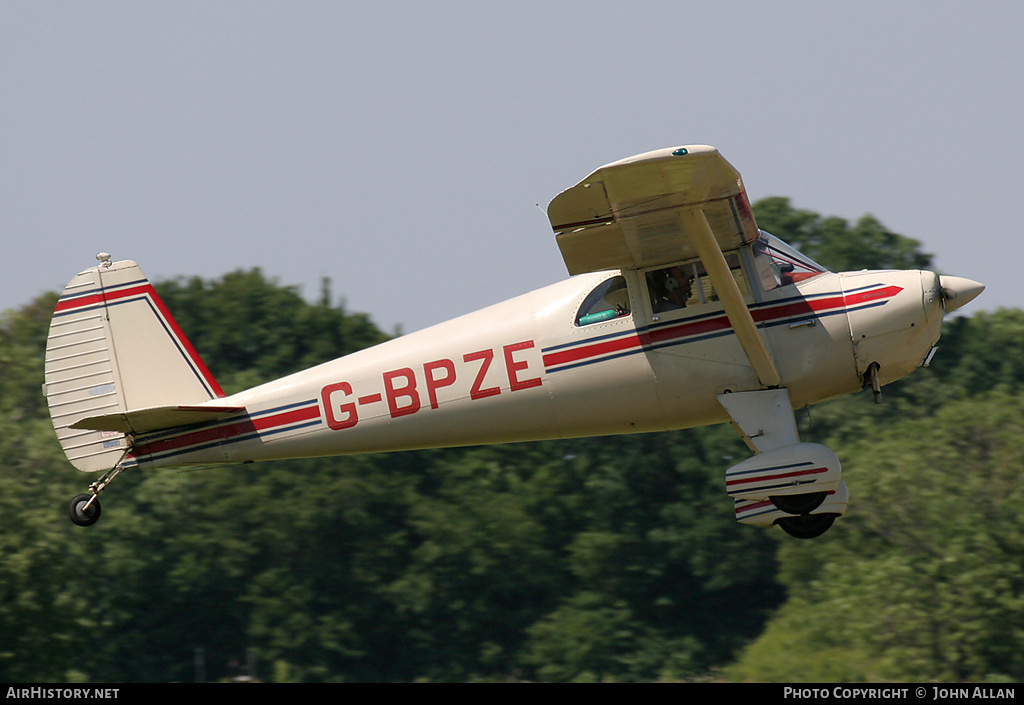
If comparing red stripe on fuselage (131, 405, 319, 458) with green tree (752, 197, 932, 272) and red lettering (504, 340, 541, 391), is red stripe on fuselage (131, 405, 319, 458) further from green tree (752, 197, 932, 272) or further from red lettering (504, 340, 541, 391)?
green tree (752, 197, 932, 272)

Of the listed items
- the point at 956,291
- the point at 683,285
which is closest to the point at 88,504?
the point at 683,285

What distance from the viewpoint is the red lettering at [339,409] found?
10.3m

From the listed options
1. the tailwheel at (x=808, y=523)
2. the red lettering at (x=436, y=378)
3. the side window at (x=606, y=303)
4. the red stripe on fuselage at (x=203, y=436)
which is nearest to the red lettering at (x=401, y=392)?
the red lettering at (x=436, y=378)

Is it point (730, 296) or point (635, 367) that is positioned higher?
point (730, 296)

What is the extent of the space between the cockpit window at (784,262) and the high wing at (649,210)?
21cm

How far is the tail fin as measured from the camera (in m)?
10.8

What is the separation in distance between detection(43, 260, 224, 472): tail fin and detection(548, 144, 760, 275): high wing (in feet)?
12.0

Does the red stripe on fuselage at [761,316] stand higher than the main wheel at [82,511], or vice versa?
the red stripe on fuselage at [761,316]

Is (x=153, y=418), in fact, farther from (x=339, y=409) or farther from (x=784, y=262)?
(x=784, y=262)

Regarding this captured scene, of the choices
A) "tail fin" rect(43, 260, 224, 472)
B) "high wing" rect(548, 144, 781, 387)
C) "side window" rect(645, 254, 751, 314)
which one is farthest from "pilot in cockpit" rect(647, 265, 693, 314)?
"tail fin" rect(43, 260, 224, 472)

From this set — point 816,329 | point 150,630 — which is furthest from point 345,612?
point 816,329

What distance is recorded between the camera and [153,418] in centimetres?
1025

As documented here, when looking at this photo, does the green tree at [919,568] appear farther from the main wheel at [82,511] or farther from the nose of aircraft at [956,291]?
the main wheel at [82,511]

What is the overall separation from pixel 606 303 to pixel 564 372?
649 millimetres
